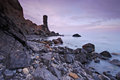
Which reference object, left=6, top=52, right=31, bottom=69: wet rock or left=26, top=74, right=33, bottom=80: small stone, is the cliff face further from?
left=26, top=74, right=33, bottom=80: small stone

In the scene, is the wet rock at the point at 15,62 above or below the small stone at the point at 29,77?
above

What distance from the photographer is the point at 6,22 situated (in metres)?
2.40

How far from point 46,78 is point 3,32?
241 cm

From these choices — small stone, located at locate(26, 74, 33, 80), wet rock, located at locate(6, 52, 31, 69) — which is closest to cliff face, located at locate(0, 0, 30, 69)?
wet rock, located at locate(6, 52, 31, 69)

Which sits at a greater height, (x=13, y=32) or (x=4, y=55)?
(x=13, y=32)

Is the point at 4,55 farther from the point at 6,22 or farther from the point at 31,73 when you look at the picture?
the point at 6,22

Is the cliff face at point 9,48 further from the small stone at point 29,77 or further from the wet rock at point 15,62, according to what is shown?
the small stone at point 29,77

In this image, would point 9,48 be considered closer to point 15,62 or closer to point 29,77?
point 15,62

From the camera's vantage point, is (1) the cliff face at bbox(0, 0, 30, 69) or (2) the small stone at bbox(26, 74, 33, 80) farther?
(1) the cliff face at bbox(0, 0, 30, 69)

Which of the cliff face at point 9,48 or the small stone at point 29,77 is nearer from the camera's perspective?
the small stone at point 29,77

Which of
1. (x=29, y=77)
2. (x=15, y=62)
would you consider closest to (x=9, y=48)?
(x=15, y=62)

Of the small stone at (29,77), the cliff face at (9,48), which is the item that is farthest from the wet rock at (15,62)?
the small stone at (29,77)

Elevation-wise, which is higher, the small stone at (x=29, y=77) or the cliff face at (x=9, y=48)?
the cliff face at (x=9, y=48)

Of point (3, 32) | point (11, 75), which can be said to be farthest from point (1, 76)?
point (3, 32)
